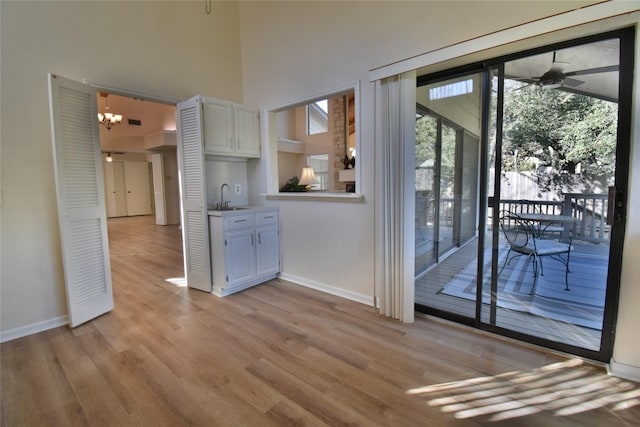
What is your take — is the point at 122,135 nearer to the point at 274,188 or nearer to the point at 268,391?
the point at 274,188

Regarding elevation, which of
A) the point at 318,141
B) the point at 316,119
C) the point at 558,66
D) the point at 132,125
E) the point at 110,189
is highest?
the point at 316,119

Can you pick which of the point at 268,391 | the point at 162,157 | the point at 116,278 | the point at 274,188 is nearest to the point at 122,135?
the point at 162,157

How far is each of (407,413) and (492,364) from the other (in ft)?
2.70

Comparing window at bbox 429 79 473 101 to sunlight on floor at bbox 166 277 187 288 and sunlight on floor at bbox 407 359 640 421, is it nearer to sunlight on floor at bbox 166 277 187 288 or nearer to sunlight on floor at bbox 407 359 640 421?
sunlight on floor at bbox 407 359 640 421

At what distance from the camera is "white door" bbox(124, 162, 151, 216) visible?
1121cm

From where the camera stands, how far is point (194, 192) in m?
3.38

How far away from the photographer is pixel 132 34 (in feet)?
9.96

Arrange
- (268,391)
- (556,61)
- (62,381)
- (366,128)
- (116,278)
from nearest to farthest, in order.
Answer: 1. (268,391)
2. (62,381)
3. (556,61)
4. (366,128)
5. (116,278)

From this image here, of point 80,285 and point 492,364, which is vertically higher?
point 80,285

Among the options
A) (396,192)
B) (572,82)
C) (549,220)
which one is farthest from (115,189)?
(572,82)

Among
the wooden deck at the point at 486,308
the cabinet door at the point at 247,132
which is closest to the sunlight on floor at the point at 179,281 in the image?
the cabinet door at the point at 247,132

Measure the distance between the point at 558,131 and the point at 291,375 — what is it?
2.55 metres

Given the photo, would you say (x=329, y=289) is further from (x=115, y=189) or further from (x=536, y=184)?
(x=115, y=189)

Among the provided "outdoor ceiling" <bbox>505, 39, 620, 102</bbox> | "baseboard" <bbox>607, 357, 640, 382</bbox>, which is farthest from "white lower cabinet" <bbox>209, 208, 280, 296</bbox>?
"baseboard" <bbox>607, 357, 640, 382</bbox>
